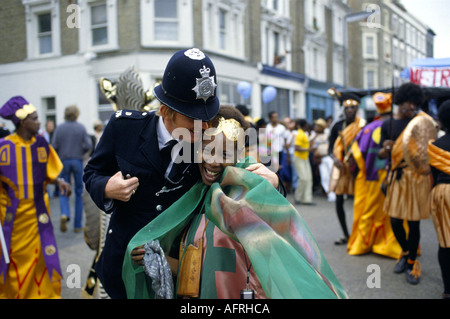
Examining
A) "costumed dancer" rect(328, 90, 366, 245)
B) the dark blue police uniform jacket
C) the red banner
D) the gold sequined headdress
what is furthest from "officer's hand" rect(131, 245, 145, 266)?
the red banner

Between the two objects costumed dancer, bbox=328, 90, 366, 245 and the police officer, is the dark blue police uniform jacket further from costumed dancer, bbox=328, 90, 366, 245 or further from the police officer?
costumed dancer, bbox=328, 90, 366, 245

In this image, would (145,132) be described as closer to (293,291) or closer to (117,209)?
(117,209)

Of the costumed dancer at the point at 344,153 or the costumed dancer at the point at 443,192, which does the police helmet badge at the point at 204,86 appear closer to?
the costumed dancer at the point at 443,192

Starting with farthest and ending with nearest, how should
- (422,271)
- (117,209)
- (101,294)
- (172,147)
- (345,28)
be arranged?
(345,28) → (422,271) → (101,294) → (117,209) → (172,147)

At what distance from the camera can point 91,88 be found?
47.0 feet

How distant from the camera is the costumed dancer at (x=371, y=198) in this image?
17.7 feet

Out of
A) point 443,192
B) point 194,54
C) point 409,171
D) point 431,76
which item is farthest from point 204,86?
point 431,76

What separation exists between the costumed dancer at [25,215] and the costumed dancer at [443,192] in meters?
3.54

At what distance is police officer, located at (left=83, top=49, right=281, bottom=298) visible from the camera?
1715 mm

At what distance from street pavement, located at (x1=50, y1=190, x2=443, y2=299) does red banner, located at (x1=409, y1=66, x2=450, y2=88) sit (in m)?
2.60

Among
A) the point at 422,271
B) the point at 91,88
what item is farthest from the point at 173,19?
the point at 422,271

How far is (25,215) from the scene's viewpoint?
3.92m

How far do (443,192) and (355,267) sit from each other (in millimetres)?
1684

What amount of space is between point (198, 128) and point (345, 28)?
23.8m
